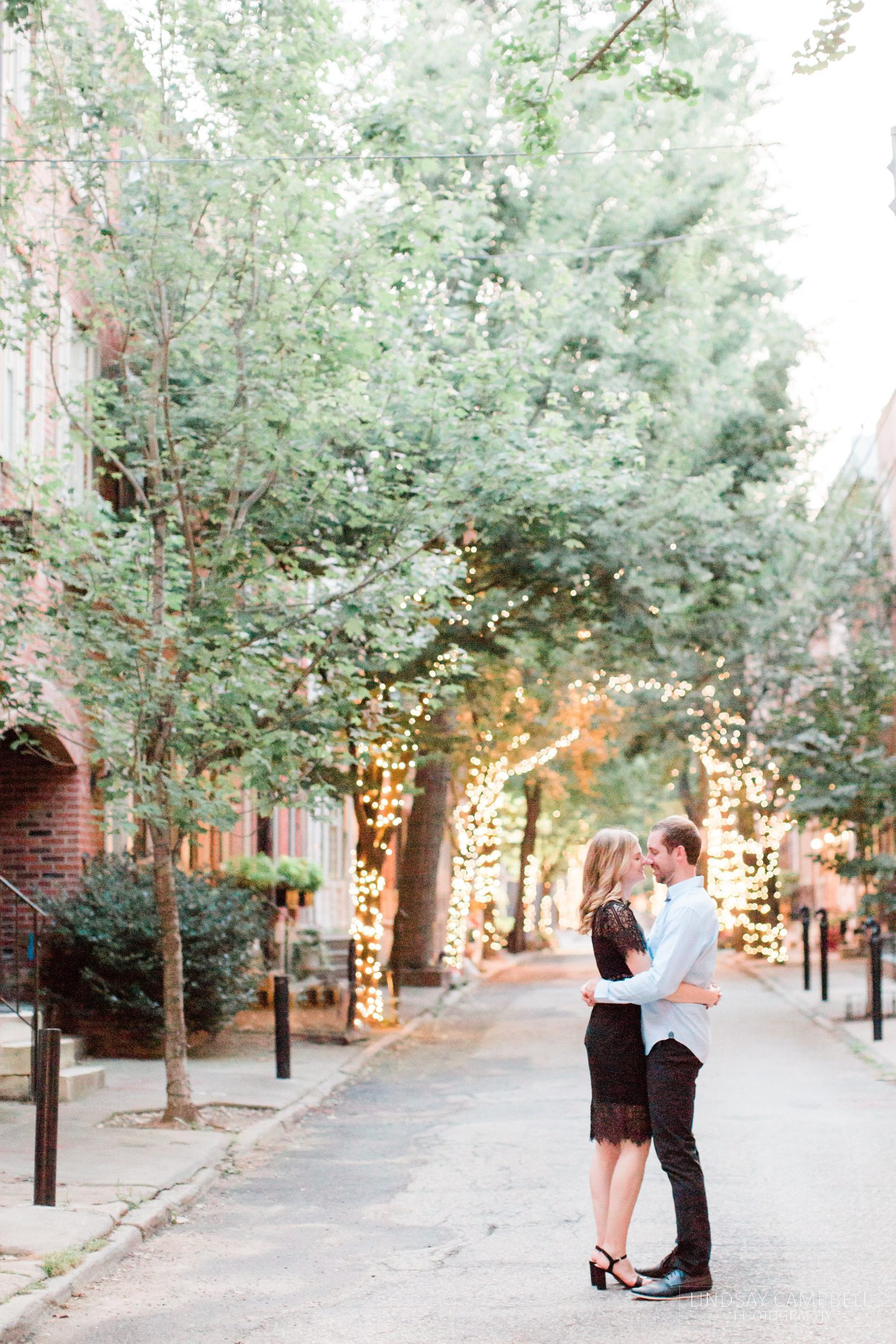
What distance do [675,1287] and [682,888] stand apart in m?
1.59

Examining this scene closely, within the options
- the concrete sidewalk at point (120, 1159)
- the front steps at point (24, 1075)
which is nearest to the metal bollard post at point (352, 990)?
the concrete sidewalk at point (120, 1159)

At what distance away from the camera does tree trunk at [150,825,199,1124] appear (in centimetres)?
1129

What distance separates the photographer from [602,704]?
107ft

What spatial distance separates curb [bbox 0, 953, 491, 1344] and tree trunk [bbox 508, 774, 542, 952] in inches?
1090

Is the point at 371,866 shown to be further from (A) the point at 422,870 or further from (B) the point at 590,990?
(B) the point at 590,990

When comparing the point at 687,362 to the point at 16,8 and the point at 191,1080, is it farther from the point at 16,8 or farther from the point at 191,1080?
the point at 16,8

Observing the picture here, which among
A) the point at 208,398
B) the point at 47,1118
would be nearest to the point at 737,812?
the point at 208,398

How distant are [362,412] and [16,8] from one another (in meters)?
3.99

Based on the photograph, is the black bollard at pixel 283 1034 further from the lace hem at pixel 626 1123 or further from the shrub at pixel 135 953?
the lace hem at pixel 626 1123

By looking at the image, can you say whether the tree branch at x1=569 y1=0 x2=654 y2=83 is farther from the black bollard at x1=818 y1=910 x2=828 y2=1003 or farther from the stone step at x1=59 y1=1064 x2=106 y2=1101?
the black bollard at x1=818 y1=910 x2=828 y2=1003

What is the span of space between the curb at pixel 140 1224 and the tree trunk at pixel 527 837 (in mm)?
27682

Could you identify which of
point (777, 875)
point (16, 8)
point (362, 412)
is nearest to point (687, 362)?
point (362, 412)

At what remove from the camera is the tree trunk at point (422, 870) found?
27.4m

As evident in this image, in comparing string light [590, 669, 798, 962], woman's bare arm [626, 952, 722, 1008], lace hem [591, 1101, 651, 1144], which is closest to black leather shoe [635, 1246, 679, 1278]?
lace hem [591, 1101, 651, 1144]
